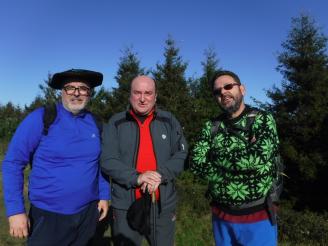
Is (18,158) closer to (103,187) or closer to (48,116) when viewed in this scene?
(48,116)

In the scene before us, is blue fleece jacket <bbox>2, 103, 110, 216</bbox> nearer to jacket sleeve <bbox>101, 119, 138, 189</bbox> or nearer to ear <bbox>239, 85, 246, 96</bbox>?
jacket sleeve <bbox>101, 119, 138, 189</bbox>

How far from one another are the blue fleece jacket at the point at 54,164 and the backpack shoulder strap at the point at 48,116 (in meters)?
0.03

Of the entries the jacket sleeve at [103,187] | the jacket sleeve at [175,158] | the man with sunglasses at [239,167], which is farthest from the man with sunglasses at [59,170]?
the man with sunglasses at [239,167]

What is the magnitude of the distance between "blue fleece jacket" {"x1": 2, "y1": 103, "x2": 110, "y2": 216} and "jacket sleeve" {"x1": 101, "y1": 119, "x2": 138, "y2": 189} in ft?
0.32

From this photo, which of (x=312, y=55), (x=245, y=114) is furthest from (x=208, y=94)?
(x=245, y=114)

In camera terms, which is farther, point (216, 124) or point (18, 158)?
point (216, 124)

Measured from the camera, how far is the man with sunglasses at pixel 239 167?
3.32 m

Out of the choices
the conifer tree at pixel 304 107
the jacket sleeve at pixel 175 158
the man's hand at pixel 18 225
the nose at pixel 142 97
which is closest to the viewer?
the man's hand at pixel 18 225

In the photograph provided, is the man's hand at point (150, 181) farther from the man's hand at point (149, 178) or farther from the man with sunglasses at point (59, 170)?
the man with sunglasses at point (59, 170)

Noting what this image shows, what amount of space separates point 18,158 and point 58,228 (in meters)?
0.73

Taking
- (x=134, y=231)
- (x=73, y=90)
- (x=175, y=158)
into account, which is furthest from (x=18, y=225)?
(x=175, y=158)

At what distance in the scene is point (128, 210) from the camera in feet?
11.8

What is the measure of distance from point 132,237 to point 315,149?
12141mm

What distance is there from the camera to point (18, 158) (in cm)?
Result: 337
